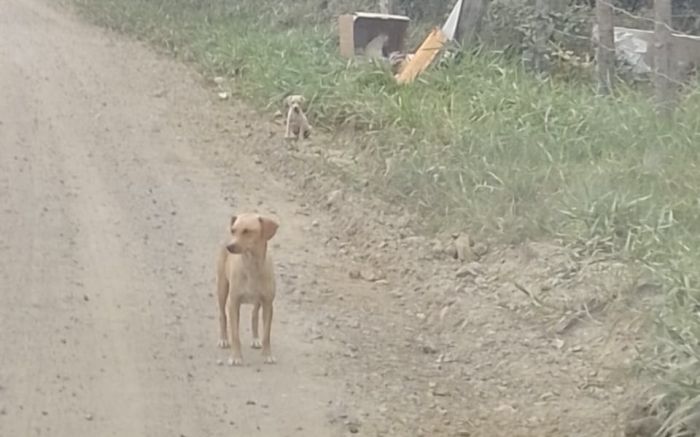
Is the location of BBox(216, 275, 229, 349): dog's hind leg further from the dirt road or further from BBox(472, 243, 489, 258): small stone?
BBox(472, 243, 489, 258): small stone

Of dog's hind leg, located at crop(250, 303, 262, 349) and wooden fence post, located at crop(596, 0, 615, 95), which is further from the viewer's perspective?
wooden fence post, located at crop(596, 0, 615, 95)

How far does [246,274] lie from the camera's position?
20.2 feet

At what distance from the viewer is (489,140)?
9367 mm

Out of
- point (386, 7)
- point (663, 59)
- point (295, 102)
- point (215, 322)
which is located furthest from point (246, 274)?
point (386, 7)

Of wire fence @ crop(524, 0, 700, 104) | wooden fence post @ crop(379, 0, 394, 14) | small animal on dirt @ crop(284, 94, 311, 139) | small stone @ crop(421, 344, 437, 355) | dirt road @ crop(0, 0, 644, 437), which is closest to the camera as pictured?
dirt road @ crop(0, 0, 644, 437)

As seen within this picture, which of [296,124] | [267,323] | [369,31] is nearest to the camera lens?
[267,323]

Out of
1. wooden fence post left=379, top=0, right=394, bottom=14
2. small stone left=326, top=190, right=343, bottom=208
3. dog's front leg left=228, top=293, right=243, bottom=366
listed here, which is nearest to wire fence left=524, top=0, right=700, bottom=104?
wooden fence post left=379, top=0, right=394, bottom=14

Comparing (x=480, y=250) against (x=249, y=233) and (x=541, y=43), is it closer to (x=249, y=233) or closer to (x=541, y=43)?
(x=249, y=233)

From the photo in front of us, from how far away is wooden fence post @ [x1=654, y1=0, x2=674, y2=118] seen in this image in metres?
9.54

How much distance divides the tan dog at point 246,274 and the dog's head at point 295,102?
450 cm

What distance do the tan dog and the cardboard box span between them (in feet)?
21.8

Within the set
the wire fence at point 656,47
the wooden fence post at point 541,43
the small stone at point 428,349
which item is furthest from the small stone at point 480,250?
the wooden fence post at point 541,43

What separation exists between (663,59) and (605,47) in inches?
47.1

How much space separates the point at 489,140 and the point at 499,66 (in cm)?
231
